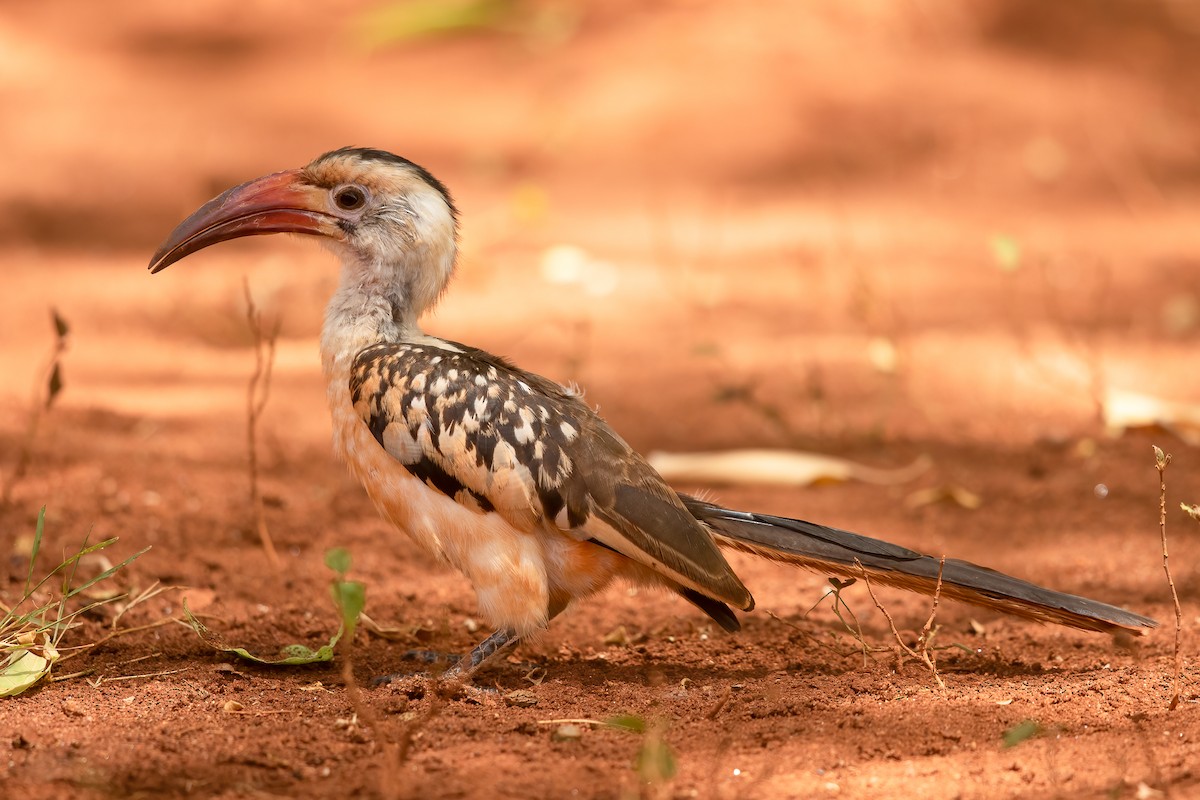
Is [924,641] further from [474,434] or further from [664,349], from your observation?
[664,349]

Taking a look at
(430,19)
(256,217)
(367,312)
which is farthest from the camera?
(430,19)

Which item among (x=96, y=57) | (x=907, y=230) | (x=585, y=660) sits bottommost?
(x=585, y=660)

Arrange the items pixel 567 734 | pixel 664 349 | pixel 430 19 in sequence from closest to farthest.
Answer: pixel 567 734 → pixel 664 349 → pixel 430 19

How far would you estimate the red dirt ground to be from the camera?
2.92 meters

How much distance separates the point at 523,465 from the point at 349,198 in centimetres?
105

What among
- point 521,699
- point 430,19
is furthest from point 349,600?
point 430,19

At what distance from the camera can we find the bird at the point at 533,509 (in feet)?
11.0

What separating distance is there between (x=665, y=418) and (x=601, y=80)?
4832mm

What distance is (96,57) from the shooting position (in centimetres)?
1026

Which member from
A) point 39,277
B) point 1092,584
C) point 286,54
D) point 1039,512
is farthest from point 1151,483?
point 286,54

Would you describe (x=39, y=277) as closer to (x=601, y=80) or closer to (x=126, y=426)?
(x=126, y=426)

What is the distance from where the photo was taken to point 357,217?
12.5ft

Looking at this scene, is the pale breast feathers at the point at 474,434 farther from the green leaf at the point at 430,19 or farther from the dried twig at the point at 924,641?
the green leaf at the point at 430,19

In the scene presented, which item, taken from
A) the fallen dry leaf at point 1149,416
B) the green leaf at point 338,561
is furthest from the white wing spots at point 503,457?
the fallen dry leaf at point 1149,416
